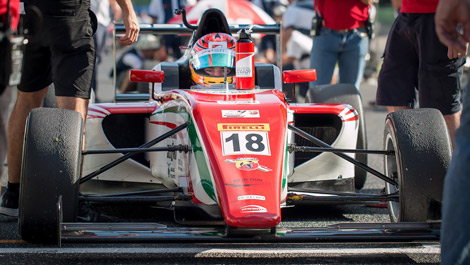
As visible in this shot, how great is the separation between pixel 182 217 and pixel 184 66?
1545 mm

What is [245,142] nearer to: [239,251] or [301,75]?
[239,251]

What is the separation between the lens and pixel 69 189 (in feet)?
13.5

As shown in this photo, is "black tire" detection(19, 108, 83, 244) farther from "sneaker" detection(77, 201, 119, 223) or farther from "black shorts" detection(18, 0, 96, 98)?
"black shorts" detection(18, 0, 96, 98)

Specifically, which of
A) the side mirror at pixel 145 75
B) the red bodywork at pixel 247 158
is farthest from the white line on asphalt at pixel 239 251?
the side mirror at pixel 145 75

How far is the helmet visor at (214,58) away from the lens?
17.8ft

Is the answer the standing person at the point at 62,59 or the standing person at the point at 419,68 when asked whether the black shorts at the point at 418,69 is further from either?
the standing person at the point at 62,59

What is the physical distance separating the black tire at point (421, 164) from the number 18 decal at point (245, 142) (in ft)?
2.30

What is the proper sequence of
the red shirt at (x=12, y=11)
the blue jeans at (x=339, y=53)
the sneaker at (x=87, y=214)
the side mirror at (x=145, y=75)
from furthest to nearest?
the blue jeans at (x=339, y=53), the side mirror at (x=145, y=75), the sneaker at (x=87, y=214), the red shirt at (x=12, y=11)

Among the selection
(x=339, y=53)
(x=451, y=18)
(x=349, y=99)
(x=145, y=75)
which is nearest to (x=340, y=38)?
(x=339, y=53)

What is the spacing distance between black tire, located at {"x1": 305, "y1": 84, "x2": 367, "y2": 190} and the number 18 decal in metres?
1.54

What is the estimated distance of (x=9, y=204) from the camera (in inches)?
200

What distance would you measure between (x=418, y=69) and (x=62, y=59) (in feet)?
7.21

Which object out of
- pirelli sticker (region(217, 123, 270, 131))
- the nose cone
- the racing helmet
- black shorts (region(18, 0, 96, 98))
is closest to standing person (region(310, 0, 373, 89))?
the racing helmet

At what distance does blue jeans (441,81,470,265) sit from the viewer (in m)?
2.79
